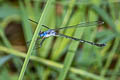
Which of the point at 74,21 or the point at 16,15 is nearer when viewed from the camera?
the point at 74,21

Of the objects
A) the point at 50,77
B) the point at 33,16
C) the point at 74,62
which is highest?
the point at 33,16

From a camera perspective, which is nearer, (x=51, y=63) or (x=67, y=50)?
(x=51, y=63)

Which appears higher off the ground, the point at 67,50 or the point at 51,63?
the point at 67,50

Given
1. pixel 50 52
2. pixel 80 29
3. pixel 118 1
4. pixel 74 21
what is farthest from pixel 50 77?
pixel 118 1

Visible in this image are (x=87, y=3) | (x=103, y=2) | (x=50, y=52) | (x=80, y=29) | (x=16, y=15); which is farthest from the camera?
(x=16, y=15)

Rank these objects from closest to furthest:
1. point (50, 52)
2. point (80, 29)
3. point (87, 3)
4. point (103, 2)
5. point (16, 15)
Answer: point (80, 29) < point (87, 3) < point (103, 2) < point (50, 52) < point (16, 15)

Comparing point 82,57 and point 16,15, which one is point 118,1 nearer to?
point 82,57

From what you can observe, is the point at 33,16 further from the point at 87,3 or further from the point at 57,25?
the point at 87,3

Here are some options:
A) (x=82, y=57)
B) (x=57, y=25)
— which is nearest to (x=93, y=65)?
(x=82, y=57)

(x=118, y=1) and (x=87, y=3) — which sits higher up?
(x=118, y=1)
